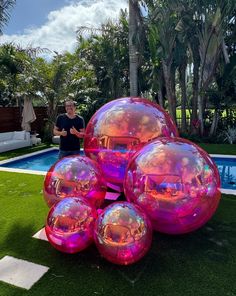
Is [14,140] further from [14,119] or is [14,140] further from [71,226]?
[71,226]

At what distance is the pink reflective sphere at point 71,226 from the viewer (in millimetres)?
2887

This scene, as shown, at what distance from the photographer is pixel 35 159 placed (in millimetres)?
9828

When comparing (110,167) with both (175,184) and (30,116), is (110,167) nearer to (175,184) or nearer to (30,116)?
(175,184)

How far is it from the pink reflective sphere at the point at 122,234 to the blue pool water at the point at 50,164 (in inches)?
179

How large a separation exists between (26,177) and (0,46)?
11.2 metres

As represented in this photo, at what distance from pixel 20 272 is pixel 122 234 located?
1.22 meters

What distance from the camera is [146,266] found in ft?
9.66

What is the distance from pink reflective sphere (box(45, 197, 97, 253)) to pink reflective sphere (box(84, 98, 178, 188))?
1.12 m

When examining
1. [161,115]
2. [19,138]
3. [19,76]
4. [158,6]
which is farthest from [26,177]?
[158,6]

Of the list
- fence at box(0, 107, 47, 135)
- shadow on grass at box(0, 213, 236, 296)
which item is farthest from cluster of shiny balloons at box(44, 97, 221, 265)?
fence at box(0, 107, 47, 135)

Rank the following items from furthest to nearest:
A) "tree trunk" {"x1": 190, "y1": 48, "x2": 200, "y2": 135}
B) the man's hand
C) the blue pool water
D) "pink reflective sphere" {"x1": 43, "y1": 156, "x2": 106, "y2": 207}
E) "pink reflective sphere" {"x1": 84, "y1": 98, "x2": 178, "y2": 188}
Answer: "tree trunk" {"x1": 190, "y1": 48, "x2": 200, "y2": 135} → the blue pool water → the man's hand → "pink reflective sphere" {"x1": 84, "y1": 98, "x2": 178, "y2": 188} → "pink reflective sphere" {"x1": 43, "y1": 156, "x2": 106, "y2": 207}

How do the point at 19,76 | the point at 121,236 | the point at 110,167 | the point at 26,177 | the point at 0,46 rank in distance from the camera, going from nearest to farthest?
the point at 121,236 → the point at 110,167 → the point at 26,177 → the point at 19,76 → the point at 0,46

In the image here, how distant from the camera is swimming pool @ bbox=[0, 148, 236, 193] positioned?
23.9 feet

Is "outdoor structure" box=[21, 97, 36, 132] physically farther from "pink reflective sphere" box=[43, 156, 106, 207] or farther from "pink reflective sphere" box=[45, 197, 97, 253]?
"pink reflective sphere" box=[45, 197, 97, 253]
